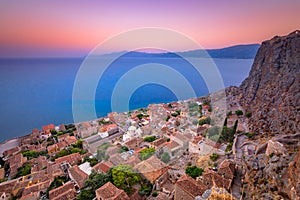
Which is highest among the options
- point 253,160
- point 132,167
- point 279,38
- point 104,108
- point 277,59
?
point 279,38

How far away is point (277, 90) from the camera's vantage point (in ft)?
41.5

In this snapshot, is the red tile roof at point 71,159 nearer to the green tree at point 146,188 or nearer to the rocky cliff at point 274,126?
Result: the green tree at point 146,188

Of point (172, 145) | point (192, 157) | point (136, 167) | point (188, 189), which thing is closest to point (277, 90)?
point (192, 157)

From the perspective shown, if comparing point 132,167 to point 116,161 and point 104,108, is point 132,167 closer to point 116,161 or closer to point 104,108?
point 116,161

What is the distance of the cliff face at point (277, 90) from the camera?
995 cm

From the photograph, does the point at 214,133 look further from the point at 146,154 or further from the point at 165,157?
the point at 146,154

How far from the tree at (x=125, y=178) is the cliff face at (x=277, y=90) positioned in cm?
890

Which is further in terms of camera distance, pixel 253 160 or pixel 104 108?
pixel 104 108

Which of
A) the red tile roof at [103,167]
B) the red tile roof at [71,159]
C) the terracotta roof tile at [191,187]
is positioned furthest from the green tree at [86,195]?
the red tile roof at [71,159]

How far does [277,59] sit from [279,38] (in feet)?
→ 11.2

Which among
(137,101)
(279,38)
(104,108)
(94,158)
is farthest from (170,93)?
(94,158)

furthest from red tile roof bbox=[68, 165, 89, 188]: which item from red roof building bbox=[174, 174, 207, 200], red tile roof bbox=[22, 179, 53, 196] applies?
red roof building bbox=[174, 174, 207, 200]

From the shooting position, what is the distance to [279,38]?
16.5 m

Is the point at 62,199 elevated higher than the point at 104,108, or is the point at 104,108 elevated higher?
the point at 62,199
